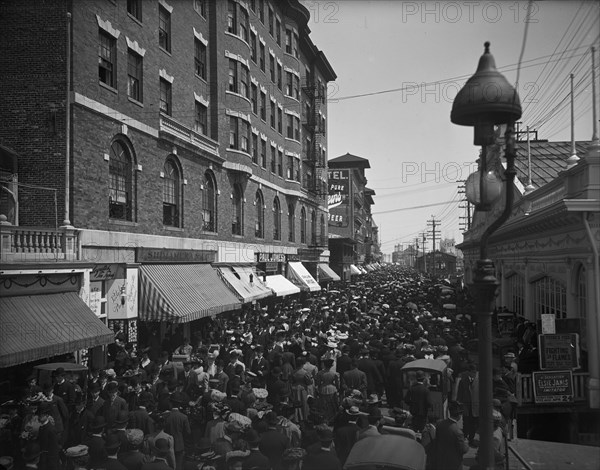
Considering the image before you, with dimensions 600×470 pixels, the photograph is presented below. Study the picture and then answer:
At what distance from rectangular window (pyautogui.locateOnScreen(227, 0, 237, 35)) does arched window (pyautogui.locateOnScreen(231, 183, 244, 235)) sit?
7745mm

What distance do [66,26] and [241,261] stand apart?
14594 mm

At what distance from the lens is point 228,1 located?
25750mm

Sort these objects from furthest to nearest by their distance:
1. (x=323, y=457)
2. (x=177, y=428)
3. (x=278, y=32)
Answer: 1. (x=278, y=32)
2. (x=177, y=428)
3. (x=323, y=457)

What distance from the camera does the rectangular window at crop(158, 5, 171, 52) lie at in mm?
19359

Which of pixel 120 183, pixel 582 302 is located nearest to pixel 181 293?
pixel 120 183

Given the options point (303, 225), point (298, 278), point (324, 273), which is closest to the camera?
point (298, 278)

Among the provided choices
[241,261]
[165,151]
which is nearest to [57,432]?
[165,151]

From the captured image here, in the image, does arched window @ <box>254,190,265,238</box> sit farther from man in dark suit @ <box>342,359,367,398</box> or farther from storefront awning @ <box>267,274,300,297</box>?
man in dark suit @ <box>342,359,367,398</box>

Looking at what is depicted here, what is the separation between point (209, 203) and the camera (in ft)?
77.7

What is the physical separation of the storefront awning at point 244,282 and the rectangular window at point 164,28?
958 cm

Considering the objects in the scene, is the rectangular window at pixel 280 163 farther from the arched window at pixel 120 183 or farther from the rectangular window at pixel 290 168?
the arched window at pixel 120 183

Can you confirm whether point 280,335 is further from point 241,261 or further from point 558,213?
point 241,261

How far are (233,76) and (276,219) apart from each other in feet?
35.3

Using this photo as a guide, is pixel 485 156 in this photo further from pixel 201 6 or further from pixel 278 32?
pixel 278 32
